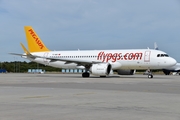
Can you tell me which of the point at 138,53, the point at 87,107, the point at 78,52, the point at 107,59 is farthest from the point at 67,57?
the point at 87,107

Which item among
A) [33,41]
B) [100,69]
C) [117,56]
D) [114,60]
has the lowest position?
[100,69]

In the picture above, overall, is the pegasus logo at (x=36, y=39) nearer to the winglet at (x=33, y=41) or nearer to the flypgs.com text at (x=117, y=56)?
the winglet at (x=33, y=41)

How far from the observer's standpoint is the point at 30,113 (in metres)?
9.29

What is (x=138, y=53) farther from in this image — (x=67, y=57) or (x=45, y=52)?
(x=45, y=52)

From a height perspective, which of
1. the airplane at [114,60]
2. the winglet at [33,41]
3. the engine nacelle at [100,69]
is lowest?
the engine nacelle at [100,69]

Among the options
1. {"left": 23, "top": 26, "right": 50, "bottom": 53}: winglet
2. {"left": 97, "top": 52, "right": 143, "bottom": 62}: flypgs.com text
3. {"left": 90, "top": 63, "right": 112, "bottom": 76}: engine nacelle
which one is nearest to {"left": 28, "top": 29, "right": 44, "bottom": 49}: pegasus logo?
{"left": 23, "top": 26, "right": 50, "bottom": 53}: winglet

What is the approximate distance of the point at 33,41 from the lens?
50.2 meters

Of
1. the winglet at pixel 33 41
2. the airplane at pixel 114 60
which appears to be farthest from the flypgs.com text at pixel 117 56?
the winglet at pixel 33 41

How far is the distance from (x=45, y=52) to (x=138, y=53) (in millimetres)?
15366

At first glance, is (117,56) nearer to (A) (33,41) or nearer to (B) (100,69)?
(B) (100,69)

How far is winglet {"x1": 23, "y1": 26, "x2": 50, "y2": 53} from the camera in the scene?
49.9 metres

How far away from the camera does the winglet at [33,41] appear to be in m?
49.9

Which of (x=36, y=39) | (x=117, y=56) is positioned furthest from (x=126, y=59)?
(x=36, y=39)

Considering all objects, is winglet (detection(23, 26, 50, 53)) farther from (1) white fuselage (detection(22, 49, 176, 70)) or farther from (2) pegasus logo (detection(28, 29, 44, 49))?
(1) white fuselage (detection(22, 49, 176, 70))
